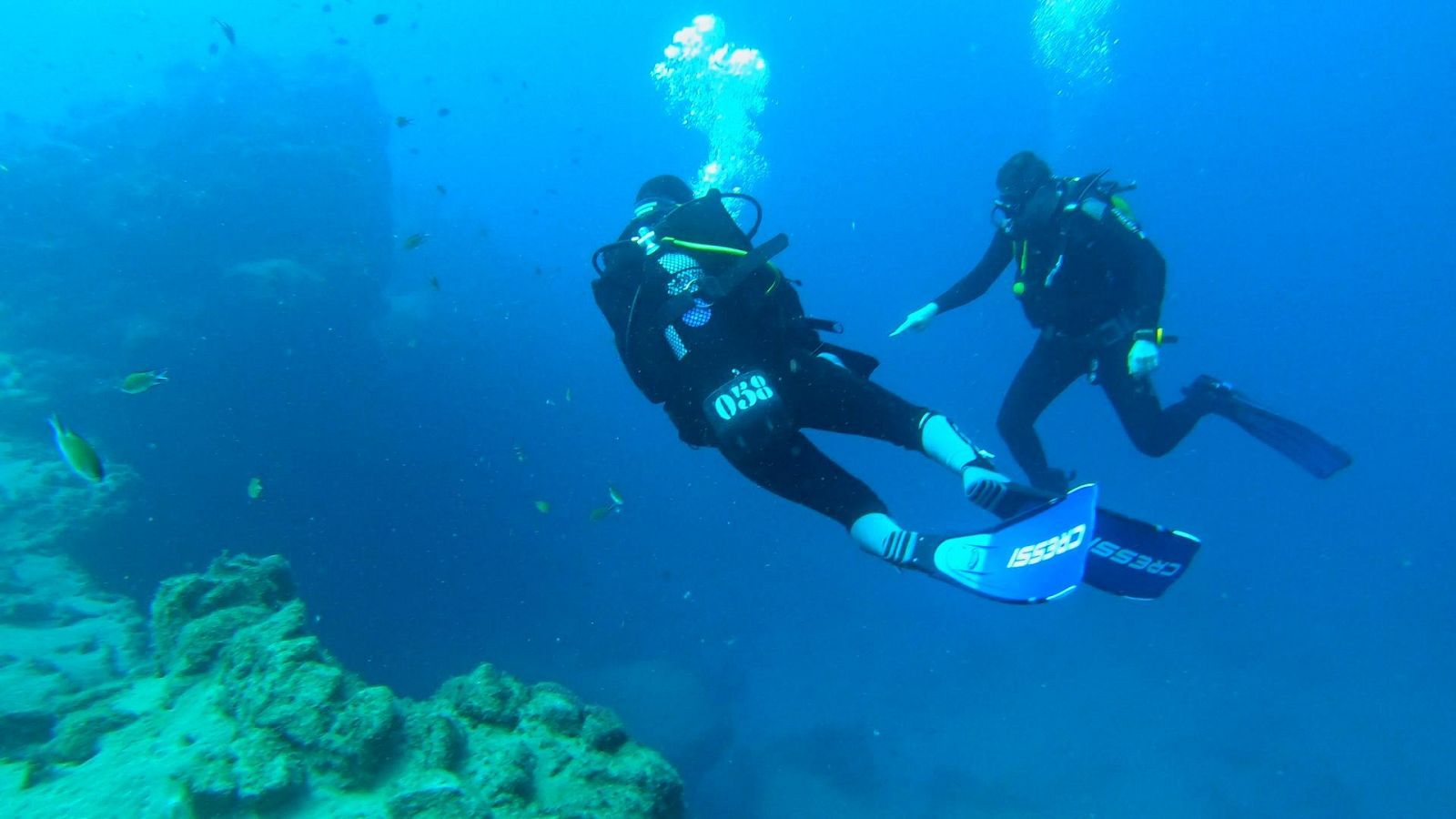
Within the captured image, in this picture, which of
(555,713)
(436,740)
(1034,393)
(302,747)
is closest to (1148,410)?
(1034,393)

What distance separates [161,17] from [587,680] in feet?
167

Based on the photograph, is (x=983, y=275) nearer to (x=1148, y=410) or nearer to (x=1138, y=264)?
(x=1138, y=264)

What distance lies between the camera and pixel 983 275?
702cm

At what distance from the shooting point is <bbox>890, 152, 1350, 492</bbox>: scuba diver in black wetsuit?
6141mm

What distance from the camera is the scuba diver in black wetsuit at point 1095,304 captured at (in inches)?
242

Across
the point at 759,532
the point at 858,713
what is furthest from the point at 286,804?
the point at 759,532

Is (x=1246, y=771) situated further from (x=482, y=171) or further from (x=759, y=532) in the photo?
(x=482, y=171)

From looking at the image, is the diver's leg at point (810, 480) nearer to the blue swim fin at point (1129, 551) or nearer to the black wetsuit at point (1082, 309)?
the blue swim fin at point (1129, 551)

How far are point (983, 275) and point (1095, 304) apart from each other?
107 cm

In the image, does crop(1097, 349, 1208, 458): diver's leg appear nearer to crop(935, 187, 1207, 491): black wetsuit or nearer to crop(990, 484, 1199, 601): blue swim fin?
crop(935, 187, 1207, 491): black wetsuit

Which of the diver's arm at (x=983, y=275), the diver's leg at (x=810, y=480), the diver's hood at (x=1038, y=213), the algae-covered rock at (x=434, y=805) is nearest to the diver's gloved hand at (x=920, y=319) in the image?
the diver's arm at (x=983, y=275)

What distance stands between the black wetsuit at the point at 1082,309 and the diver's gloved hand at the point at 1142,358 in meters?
0.30

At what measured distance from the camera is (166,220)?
1862 cm

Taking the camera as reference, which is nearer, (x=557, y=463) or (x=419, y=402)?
(x=419, y=402)
